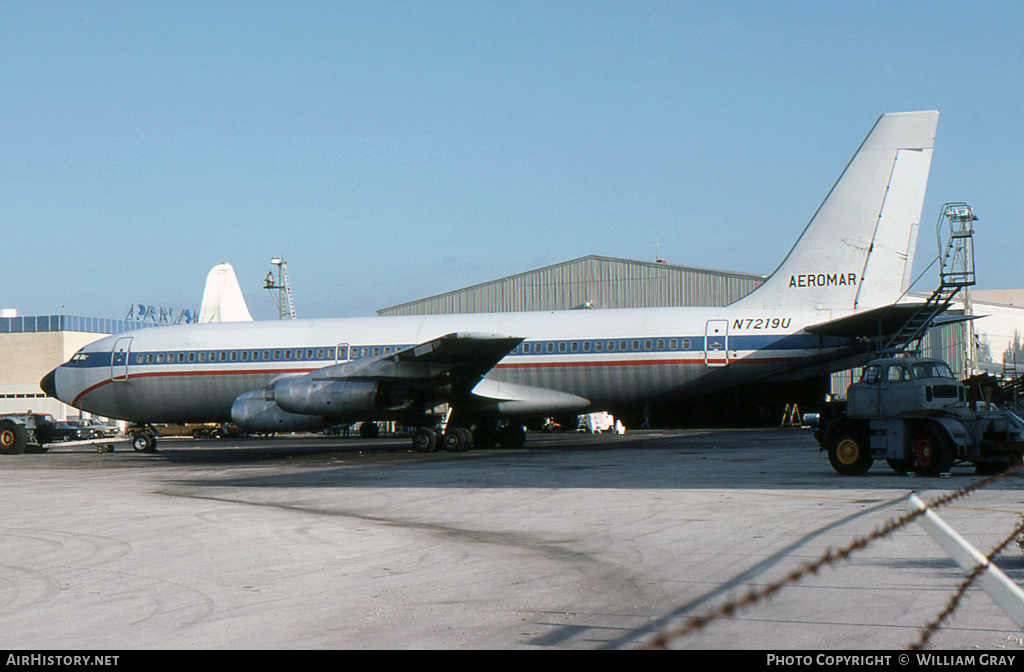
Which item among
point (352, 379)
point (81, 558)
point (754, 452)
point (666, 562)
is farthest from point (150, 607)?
point (754, 452)

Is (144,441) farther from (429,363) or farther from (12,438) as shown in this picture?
(429,363)

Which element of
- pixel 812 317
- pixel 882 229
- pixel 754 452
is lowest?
pixel 754 452

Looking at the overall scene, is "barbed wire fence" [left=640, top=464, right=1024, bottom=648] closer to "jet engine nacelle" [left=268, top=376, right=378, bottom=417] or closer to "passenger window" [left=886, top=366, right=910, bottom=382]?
"passenger window" [left=886, top=366, right=910, bottom=382]

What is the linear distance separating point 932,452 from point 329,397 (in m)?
15.7

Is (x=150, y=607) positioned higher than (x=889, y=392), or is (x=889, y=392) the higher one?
(x=889, y=392)

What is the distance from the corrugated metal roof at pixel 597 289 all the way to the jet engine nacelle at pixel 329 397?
2457cm

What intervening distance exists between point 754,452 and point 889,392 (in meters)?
8.46

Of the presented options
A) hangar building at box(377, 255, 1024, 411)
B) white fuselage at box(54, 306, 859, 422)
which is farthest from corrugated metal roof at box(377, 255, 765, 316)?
white fuselage at box(54, 306, 859, 422)

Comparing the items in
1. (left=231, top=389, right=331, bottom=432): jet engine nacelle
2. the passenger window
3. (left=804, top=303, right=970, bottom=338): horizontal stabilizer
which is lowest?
(left=231, top=389, right=331, bottom=432): jet engine nacelle

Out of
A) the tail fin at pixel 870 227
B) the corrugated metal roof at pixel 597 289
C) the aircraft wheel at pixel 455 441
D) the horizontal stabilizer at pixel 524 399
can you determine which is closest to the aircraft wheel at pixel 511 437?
the horizontal stabilizer at pixel 524 399

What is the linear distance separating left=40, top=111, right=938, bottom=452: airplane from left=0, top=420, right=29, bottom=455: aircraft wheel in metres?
7.40

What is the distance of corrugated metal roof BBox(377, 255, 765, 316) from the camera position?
52219 millimetres
